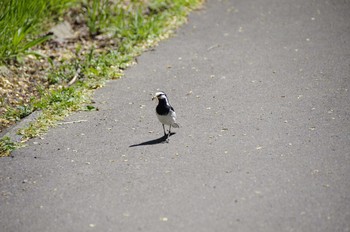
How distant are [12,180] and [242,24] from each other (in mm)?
6359

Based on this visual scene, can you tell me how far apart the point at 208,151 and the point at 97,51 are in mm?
4281

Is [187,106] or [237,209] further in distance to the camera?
[187,106]

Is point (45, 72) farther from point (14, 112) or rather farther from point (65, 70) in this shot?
point (14, 112)

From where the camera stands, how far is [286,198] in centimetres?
465

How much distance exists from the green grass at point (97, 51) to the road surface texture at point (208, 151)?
0.88 ft

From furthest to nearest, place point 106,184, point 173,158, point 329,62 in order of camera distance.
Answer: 1. point 329,62
2. point 173,158
3. point 106,184

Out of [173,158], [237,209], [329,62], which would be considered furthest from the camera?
[329,62]

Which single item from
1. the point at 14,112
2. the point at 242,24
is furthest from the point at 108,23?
the point at 14,112

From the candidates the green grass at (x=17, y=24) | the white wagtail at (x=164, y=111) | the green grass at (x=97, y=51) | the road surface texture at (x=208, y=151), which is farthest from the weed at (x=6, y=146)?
the green grass at (x=17, y=24)

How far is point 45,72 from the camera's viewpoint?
28.2 ft

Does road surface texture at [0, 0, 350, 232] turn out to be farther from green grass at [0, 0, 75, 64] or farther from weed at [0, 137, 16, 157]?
green grass at [0, 0, 75, 64]

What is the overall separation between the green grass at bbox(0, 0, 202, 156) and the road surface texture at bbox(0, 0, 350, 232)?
0.88ft

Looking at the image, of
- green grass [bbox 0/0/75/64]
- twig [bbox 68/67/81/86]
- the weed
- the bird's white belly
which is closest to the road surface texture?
the weed

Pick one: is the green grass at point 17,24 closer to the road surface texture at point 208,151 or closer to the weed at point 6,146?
the road surface texture at point 208,151
